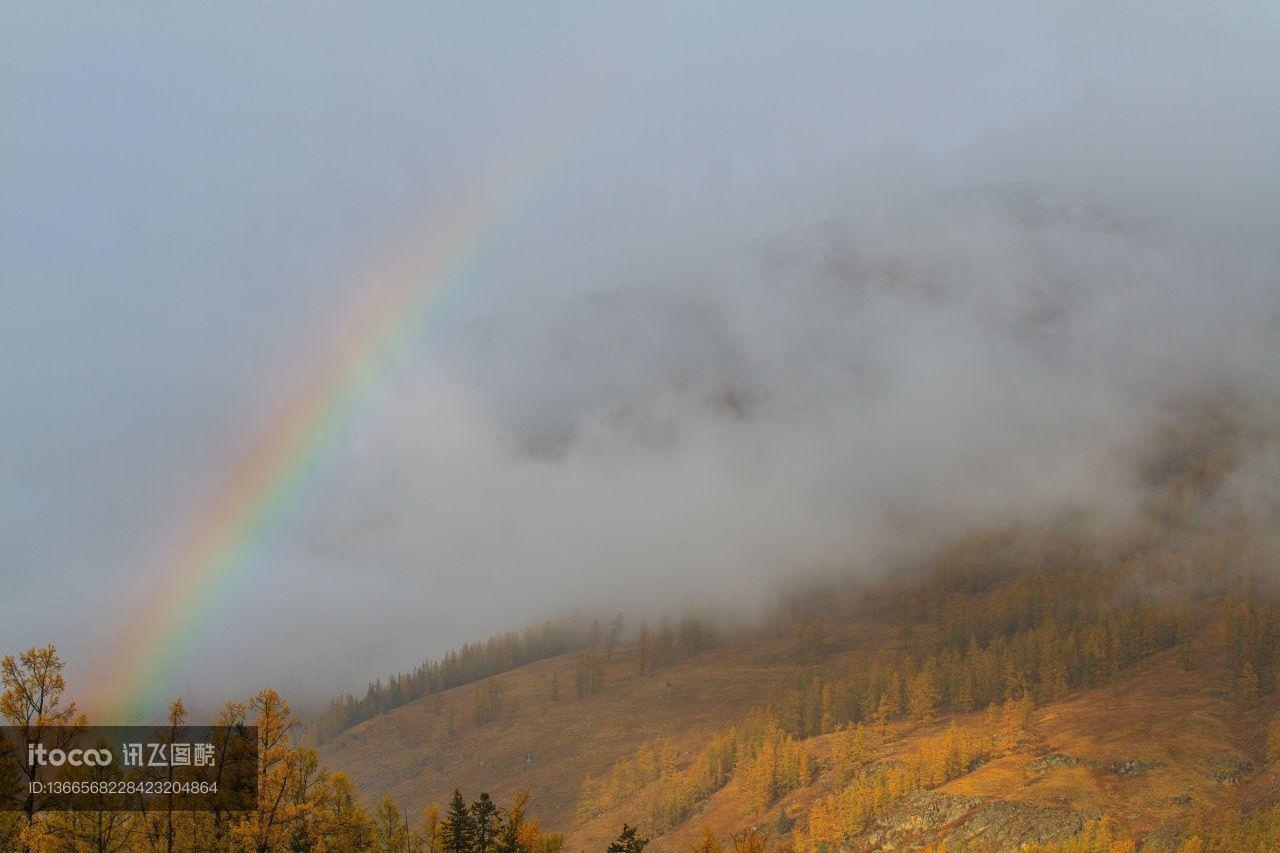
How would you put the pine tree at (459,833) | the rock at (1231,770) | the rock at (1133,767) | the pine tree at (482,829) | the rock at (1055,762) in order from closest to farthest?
the pine tree at (459,833)
the pine tree at (482,829)
the rock at (1231,770)
the rock at (1133,767)
the rock at (1055,762)

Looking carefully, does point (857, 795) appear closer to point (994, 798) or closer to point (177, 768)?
point (994, 798)

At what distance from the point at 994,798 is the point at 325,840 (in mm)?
147736

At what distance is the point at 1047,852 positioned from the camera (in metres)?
139

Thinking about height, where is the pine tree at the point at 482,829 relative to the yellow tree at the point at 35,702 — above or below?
below

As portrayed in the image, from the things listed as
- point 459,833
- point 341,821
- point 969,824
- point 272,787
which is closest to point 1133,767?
point 969,824

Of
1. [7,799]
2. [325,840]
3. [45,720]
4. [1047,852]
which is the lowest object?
[1047,852]

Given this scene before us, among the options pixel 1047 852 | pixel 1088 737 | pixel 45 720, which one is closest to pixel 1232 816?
pixel 1047 852

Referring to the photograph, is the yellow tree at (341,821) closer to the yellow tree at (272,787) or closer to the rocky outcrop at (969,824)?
the yellow tree at (272,787)

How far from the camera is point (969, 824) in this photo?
163 metres

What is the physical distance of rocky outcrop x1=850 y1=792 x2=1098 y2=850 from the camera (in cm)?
15475

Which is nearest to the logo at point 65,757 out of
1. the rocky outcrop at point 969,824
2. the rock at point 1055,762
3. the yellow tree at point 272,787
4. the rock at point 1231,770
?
the yellow tree at point 272,787

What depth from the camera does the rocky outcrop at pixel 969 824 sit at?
6093 inches

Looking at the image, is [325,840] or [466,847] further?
[466,847]

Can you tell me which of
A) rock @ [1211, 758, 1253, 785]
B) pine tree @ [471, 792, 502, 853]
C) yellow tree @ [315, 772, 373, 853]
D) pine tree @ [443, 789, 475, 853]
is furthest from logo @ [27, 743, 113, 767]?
rock @ [1211, 758, 1253, 785]
